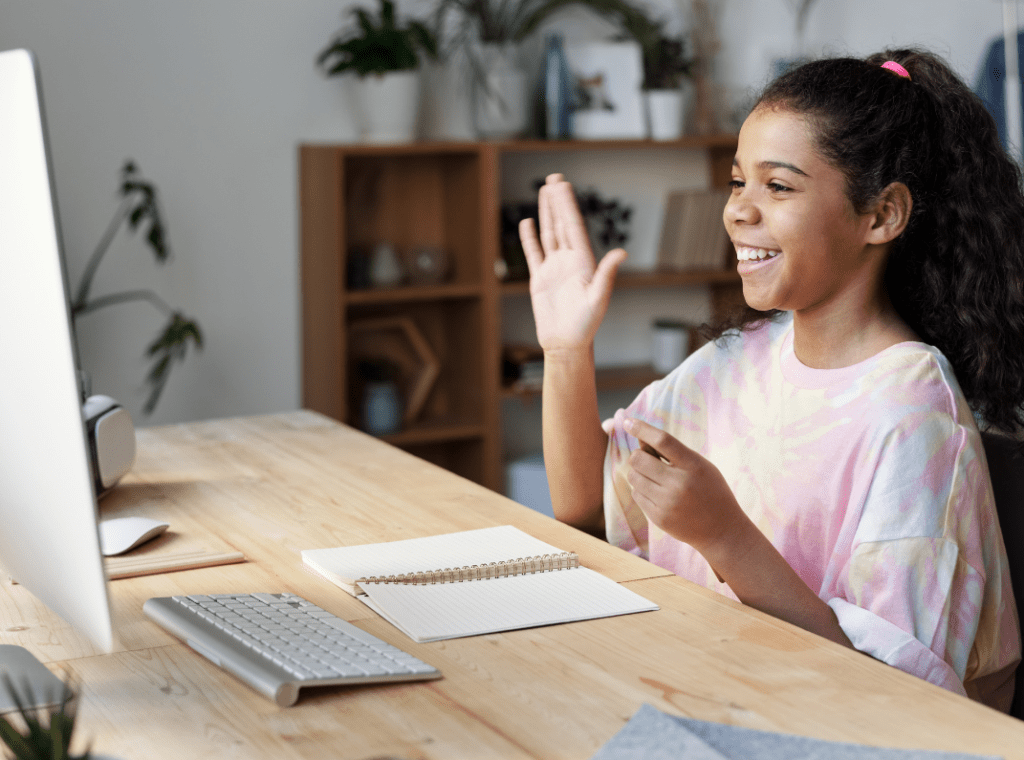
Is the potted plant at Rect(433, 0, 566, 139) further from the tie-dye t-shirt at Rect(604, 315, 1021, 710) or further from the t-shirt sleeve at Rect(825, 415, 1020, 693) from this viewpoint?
the t-shirt sleeve at Rect(825, 415, 1020, 693)

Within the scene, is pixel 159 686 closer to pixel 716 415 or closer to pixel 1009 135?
pixel 716 415

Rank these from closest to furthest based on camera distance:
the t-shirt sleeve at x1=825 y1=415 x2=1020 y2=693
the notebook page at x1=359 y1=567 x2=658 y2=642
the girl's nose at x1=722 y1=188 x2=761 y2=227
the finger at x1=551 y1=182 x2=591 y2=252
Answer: the notebook page at x1=359 y1=567 x2=658 y2=642, the t-shirt sleeve at x1=825 y1=415 x2=1020 y2=693, the girl's nose at x1=722 y1=188 x2=761 y2=227, the finger at x1=551 y1=182 x2=591 y2=252

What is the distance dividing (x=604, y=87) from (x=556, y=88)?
18cm

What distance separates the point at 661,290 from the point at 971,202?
2.69m

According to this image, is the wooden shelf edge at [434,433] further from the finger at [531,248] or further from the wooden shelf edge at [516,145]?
the finger at [531,248]

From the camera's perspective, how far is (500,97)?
137 inches

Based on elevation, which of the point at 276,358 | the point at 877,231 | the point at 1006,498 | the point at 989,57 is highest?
the point at 989,57

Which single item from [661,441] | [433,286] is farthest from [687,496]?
[433,286]

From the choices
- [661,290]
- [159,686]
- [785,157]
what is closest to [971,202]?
[785,157]

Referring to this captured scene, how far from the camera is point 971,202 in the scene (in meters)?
1.31

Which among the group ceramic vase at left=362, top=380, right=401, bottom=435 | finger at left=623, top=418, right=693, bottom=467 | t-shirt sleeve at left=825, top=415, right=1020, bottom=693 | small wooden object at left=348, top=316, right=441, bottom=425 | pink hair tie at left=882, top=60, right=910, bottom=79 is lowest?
ceramic vase at left=362, top=380, right=401, bottom=435

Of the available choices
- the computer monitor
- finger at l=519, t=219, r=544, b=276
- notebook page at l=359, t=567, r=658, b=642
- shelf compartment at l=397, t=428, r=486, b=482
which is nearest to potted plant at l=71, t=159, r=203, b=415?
shelf compartment at l=397, t=428, r=486, b=482

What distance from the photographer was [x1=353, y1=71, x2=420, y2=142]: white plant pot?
3.33m

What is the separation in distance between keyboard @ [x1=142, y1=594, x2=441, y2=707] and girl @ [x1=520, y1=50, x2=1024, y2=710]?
0.32 m
